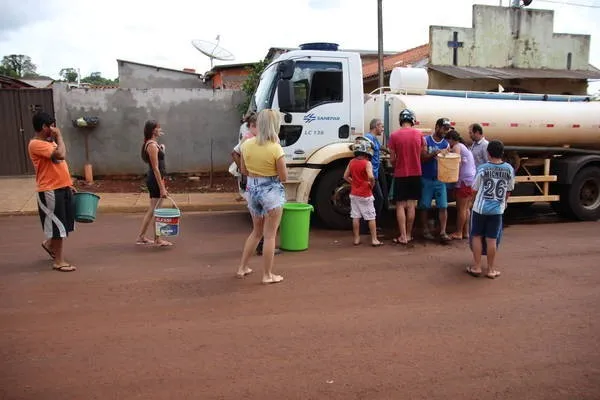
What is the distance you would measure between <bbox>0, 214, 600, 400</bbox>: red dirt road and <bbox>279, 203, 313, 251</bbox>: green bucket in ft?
0.76

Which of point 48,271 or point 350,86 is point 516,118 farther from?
point 48,271

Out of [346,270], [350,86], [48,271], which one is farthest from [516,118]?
[48,271]

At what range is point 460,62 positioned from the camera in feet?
54.9

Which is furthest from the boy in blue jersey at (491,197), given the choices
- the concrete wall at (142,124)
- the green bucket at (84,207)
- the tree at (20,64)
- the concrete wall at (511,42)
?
the tree at (20,64)

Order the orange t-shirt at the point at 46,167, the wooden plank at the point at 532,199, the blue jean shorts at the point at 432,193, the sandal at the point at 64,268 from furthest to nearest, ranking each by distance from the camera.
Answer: the wooden plank at the point at 532,199, the blue jean shorts at the point at 432,193, the sandal at the point at 64,268, the orange t-shirt at the point at 46,167

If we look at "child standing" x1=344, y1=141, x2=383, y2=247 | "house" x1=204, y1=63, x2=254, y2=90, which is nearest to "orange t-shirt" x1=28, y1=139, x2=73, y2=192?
"child standing" x1=344, y1=141, x2=383, y2=247

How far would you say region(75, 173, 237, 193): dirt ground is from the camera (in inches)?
483

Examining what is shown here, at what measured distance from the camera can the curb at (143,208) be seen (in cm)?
987

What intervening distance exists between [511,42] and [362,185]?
1272 centimetres

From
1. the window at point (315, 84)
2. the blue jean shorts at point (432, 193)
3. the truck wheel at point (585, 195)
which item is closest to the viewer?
the blue jean shorts at point (432, 193)

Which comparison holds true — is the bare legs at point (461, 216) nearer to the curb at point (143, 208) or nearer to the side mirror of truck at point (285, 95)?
the side mirror of truck at point (285, 95)

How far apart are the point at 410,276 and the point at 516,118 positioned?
4301mm

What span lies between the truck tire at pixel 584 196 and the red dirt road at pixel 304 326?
94.3 inches

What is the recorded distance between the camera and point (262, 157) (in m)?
5.40
